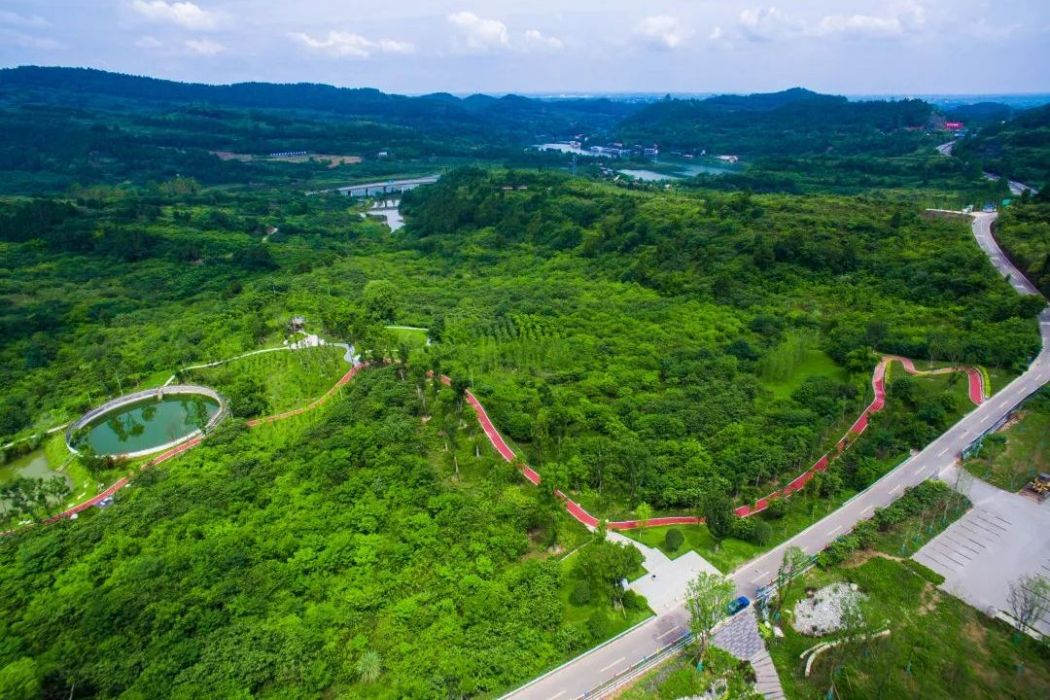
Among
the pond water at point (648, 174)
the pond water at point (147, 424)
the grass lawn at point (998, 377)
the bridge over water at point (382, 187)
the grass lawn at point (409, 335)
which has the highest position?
the pond water at point (648, 174)

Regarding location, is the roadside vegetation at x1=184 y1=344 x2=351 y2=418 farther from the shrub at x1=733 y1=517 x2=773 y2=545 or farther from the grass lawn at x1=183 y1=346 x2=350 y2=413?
the shrub at x1=733 y1=517 x2=773 y2=545

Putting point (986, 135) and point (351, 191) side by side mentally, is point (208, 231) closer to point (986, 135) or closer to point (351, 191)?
point (351, 191)

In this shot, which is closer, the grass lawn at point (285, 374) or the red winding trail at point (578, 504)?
the red winding trail at point (578, 504)

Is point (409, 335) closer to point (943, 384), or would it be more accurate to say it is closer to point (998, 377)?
point (943, 384)

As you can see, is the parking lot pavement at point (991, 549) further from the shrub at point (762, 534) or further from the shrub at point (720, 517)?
the shrub at point (720, 517)

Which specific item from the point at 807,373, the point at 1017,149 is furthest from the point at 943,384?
the point at 1017,149

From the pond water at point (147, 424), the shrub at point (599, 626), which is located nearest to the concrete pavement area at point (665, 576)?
the shrub at point (599, 626)

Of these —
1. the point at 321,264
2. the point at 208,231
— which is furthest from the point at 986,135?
the point at 208,231
